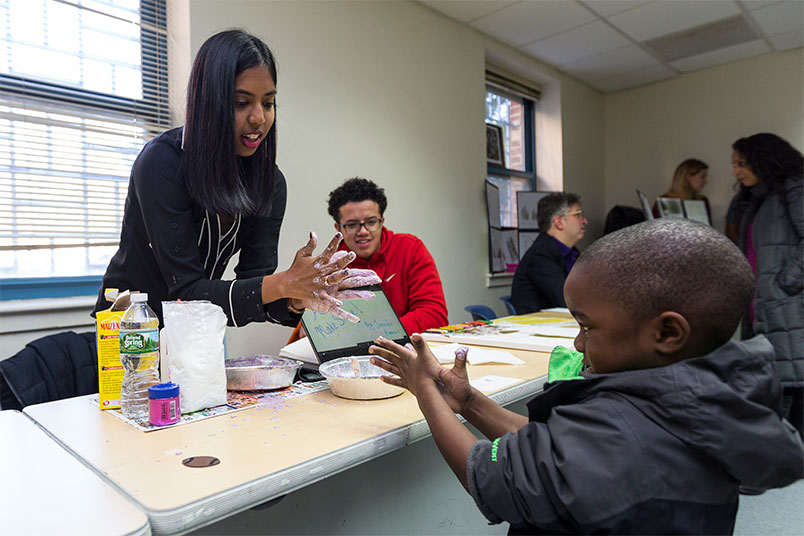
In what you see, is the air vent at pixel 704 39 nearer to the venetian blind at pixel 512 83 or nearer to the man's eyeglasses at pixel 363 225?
the venetian blind at pixel 512 83

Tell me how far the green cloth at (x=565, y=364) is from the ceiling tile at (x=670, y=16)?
11.5ft

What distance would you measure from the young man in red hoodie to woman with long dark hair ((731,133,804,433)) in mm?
1868

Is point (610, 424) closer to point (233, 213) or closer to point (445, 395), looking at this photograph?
point (445, 395)

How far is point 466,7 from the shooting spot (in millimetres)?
3738

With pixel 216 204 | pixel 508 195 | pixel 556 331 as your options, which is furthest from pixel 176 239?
pixel 508 195

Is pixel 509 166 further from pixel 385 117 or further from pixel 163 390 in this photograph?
pixel 163 390

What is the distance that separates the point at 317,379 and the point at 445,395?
0.44 metres

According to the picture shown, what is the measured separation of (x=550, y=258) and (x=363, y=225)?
45.1 inches

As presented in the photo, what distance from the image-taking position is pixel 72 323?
2258mm

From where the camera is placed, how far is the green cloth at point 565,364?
1.11 metres

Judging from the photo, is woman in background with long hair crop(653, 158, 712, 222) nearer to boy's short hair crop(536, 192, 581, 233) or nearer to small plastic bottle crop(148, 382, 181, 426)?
boy's short hair crop(536, 192, 581, 233)

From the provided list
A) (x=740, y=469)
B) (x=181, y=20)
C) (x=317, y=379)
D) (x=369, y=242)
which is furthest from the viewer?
(x=181, y=20)

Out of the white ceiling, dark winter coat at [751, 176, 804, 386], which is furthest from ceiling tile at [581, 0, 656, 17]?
dark winter coat at [751, 176, 804, 386]

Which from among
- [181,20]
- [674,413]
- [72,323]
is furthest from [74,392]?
[181,20]
